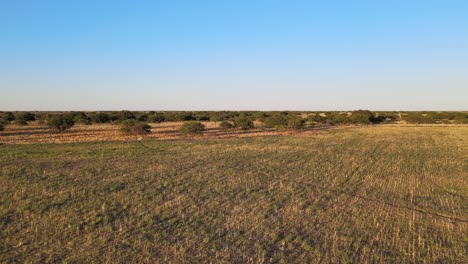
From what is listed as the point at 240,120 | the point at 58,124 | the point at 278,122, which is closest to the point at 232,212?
the point at 240,120

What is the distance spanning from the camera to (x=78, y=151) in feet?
76.2

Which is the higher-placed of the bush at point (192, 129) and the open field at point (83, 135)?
the bush at point (192, 129)

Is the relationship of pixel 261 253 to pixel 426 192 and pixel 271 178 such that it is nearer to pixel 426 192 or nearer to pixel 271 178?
pixel 271 178

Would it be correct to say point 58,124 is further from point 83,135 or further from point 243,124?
point 243,124

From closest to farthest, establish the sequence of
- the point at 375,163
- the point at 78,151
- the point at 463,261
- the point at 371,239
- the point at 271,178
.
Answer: the point at 463,261 → the point at 371,239 → the point at 271,178 → the point at 375,163 → the point at 78,151

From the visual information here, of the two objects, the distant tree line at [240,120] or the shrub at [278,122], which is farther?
the shrub at [278,122]

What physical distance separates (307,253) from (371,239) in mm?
1920

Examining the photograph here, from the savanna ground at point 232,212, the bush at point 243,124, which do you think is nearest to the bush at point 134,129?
the bush at point 243,124

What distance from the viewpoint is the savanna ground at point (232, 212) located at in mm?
7027

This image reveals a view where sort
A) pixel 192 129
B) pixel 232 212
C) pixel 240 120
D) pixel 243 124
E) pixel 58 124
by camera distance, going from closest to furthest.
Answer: pixel 232 212 → pixel 192 129 → pixel 58 124 → pixel 243 124 → pixel 240 120

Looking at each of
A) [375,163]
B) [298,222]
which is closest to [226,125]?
[375,163]

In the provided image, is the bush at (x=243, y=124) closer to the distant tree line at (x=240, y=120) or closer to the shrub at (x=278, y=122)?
the distant tree line at (x=240, y=120)

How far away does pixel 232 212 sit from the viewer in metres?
9.70

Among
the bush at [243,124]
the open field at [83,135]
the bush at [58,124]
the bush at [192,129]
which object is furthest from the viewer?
the bush at [243,124]
